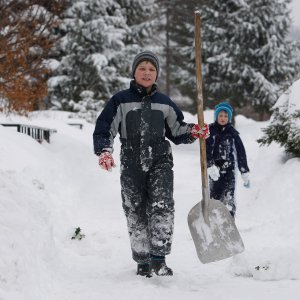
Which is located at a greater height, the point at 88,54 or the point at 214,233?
the point at 88,54

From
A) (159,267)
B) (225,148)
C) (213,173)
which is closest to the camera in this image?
(159,267)

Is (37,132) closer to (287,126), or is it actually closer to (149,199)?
(287,126)

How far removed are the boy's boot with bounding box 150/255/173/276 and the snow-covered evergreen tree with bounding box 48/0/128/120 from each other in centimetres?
1530

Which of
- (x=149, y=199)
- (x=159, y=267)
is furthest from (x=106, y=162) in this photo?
(x=159, y=267)

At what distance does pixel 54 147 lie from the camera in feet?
33.7

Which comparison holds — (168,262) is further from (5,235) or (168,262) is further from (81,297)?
(5,235)

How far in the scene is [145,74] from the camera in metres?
3.82

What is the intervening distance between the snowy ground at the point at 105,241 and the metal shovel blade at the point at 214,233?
21 centimetres

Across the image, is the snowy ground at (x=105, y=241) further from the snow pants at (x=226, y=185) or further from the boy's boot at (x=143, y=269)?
A: the snow pants at (x=226, y=185)

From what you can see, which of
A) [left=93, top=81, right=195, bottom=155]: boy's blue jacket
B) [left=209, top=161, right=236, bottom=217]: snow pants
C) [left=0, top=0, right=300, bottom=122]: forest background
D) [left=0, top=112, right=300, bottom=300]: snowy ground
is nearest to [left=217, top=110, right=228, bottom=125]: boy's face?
[left=209, top=161, right=236, bottom=217]: snow pants

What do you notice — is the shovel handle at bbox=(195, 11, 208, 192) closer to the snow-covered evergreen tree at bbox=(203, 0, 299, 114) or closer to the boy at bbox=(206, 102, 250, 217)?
the boy at bbox=(206, 102, 250, 217)

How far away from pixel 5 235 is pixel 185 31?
22.4 metres

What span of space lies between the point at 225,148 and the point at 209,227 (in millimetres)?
1802

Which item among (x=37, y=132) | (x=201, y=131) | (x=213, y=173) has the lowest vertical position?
(x=213, y=173)
